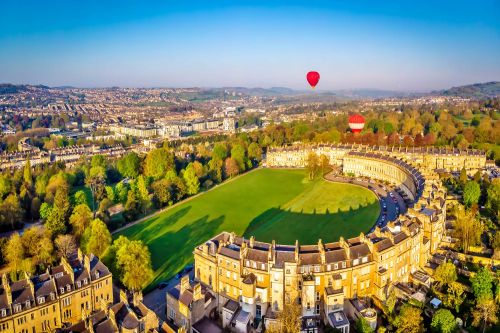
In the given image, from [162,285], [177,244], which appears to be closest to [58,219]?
[177,244]

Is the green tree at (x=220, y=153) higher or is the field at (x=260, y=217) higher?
the green tree at (x=220, y=153)

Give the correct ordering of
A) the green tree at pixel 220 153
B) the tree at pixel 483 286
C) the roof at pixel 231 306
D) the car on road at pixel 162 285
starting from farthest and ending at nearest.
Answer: the green tree at pixel 220 153, the car on road at pixel 162 285, the roof at pixel 231 306, the tree at pixel 483 286

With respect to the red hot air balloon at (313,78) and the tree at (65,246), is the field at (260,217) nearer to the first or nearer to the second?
the tree at (65,246)

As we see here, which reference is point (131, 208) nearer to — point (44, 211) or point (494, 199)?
point (44, 211)

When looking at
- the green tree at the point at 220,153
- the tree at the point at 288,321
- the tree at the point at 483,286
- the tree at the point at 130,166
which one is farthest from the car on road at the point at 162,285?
the green tree at the point at 220,153

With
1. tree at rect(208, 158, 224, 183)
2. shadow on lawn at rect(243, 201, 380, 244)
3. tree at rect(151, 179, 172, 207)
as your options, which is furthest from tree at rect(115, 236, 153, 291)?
tree at rect(208, 158, 224, 183)

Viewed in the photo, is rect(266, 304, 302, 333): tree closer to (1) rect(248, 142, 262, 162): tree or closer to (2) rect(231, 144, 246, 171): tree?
(2) rect(231, 144, 246, 171): tree
